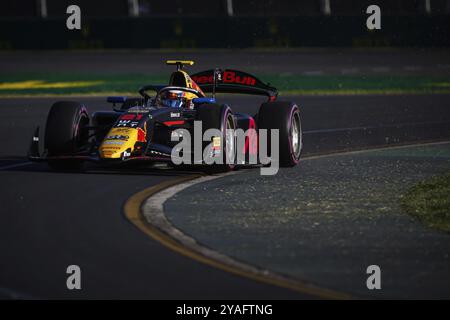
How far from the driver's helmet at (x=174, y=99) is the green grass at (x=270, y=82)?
1368 centimetres

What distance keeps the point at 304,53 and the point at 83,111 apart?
27.2 m

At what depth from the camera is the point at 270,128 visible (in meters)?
15.3

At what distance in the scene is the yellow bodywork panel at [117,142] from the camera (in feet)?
46.3

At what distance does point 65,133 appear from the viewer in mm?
14711

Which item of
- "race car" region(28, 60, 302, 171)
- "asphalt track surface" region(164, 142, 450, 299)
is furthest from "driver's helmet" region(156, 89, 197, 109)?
"asphalt track surface" region(164, 142, 450, 299)

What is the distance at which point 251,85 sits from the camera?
16922 millimetres

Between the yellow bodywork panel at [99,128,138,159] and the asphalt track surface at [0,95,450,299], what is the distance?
0.28m

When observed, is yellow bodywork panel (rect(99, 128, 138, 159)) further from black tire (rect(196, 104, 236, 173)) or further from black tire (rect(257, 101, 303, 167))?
black tire (rect(257, 101, 303, 167))

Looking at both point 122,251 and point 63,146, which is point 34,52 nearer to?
point 63,146
